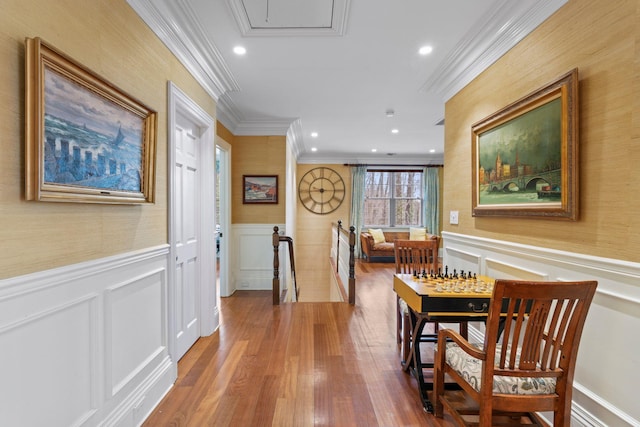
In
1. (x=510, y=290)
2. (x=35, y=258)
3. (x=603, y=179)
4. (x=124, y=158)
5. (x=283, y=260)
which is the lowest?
(x=283, y=260)

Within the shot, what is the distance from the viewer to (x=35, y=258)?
1.20 metres

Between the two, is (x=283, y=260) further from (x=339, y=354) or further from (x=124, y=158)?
(x=124, y=158)

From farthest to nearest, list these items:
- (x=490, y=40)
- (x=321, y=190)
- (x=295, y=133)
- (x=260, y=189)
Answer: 1. (x=321, y=190)
2. (x=295, y=133)
3. (x=260, y=189)
4. (x=490, y=40)

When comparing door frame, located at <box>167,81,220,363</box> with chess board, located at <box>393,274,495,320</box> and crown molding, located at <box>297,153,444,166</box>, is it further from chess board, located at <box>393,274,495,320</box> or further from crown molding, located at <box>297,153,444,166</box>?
crown molding, located at <box>297,153,444,166</box>

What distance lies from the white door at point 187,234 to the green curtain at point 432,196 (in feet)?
22.4

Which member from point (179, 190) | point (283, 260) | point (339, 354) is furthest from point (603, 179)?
point (283, 260)

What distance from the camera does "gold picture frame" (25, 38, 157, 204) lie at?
1140 mm

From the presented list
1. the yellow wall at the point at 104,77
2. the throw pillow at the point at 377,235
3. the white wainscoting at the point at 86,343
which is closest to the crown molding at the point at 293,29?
the yellow wall at the point at 104,77

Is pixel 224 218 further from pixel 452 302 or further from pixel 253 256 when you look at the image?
pixel 452 302

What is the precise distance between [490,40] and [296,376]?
3.03 metres

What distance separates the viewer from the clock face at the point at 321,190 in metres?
8.27

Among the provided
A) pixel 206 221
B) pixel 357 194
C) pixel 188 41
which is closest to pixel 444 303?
pixel 206 221

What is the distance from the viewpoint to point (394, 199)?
876 centimetres

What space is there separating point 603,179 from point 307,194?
6972 millimetres
